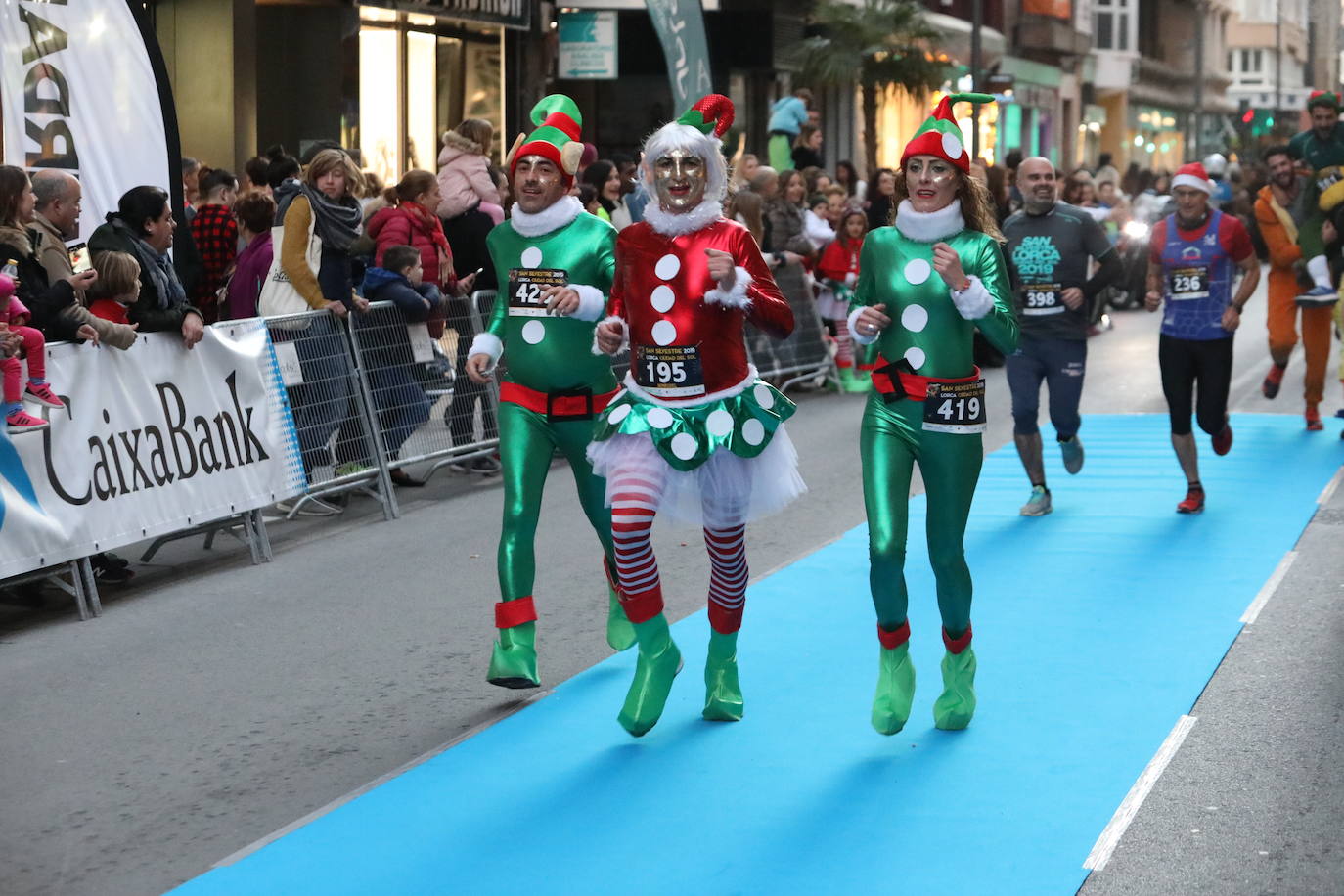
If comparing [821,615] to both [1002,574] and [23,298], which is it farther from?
[23,298]

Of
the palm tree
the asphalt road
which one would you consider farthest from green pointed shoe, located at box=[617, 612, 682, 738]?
the palm tree

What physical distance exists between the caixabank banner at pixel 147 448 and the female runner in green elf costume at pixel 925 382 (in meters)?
3.93

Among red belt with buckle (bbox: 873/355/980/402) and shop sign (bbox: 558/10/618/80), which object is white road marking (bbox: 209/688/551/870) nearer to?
red belt with buckle (bbox: 873/355/980/402)

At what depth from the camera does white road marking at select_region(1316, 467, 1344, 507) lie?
36.8 ft

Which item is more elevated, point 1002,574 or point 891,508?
point 891,508

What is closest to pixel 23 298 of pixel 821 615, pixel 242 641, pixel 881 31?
pixel 242 641

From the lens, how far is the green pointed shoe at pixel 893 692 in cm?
625

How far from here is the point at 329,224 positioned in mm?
11062

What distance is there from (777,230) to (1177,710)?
10667mm

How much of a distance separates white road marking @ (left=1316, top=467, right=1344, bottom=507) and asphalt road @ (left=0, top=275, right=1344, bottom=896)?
0.13 meters

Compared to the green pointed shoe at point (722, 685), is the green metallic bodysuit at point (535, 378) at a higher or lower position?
higher

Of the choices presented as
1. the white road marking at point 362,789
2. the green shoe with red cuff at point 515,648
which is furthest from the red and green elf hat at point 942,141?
the white road marking at point 362,789

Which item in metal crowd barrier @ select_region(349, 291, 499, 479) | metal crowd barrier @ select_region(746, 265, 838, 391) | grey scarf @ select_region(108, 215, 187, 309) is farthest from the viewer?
metal crowd barrier @ select_region(746, 265, 838, 391)

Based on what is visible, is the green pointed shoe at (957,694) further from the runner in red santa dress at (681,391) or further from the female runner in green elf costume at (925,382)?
the runner in red santa dress at (681,391)
